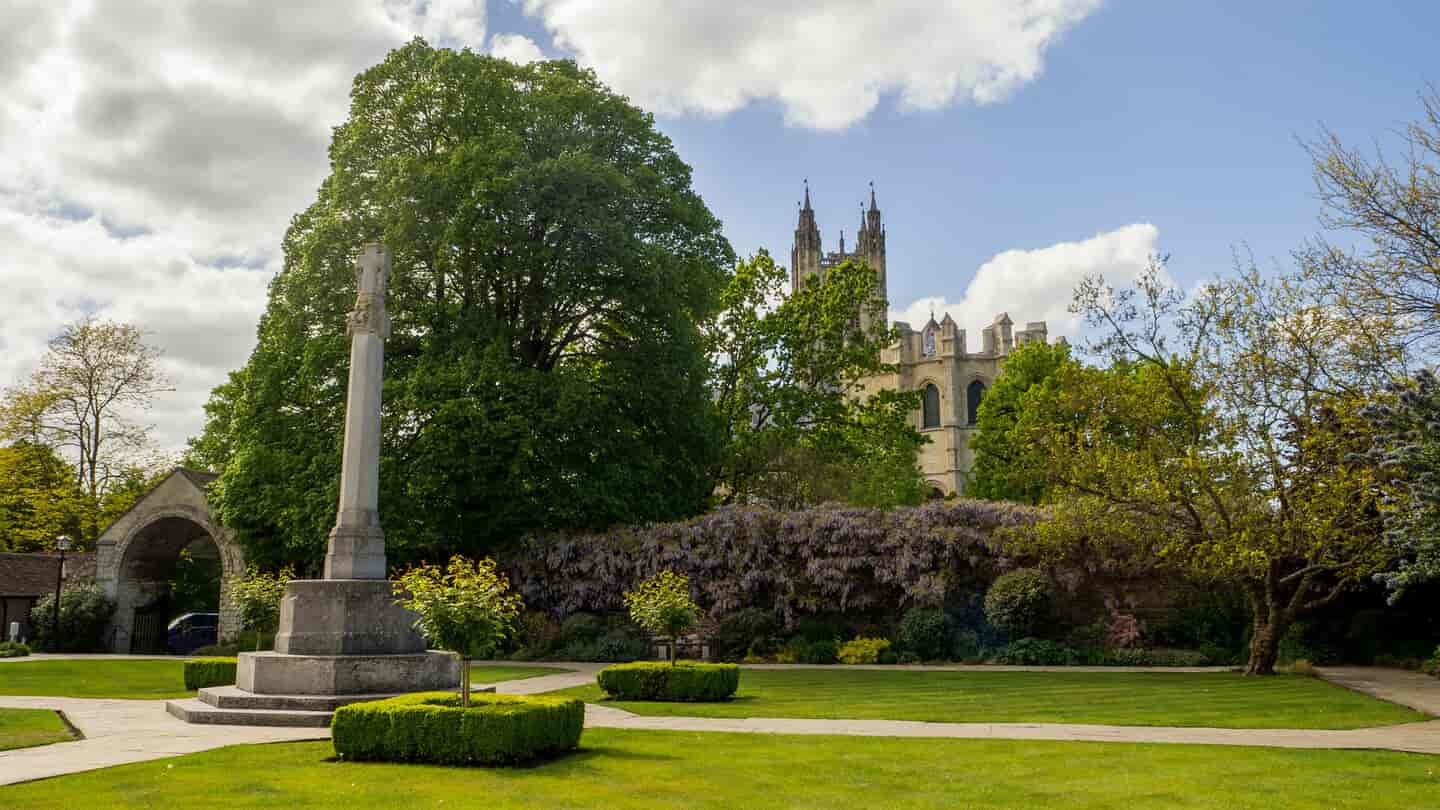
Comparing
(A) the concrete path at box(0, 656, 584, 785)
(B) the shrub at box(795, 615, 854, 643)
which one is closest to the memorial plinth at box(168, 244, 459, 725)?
(A) the concrete path at box(0, 656, 584, 785)

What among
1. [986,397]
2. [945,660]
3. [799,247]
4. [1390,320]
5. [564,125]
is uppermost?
[799,247]

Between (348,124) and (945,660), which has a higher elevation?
(348,124)

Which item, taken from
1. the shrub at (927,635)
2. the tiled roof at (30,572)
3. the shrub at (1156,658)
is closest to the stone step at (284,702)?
the shrub at (927,635)

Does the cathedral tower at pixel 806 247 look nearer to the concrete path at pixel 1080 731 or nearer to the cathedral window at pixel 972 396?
the cathedral window at pixel 972 396

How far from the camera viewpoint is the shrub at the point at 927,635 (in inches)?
A: 1042

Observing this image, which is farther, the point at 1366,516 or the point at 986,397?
the point at 986,397

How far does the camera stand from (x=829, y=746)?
1152 centimetres

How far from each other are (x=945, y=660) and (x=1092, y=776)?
1721 centimetres

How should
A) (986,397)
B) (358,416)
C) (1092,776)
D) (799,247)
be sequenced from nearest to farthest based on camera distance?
(1092,776), (358,416), (986,397), (799,247)

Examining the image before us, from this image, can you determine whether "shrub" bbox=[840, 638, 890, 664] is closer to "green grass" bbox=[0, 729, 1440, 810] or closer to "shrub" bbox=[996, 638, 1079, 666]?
"shrub" bbox=[996, 638, 1079, 666]

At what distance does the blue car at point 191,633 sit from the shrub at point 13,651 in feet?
15.6

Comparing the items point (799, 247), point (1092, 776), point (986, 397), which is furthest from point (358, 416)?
point (799, 247)

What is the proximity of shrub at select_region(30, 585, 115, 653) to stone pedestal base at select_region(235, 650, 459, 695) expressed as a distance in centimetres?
2289

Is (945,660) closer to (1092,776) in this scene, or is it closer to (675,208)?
(675,208)
